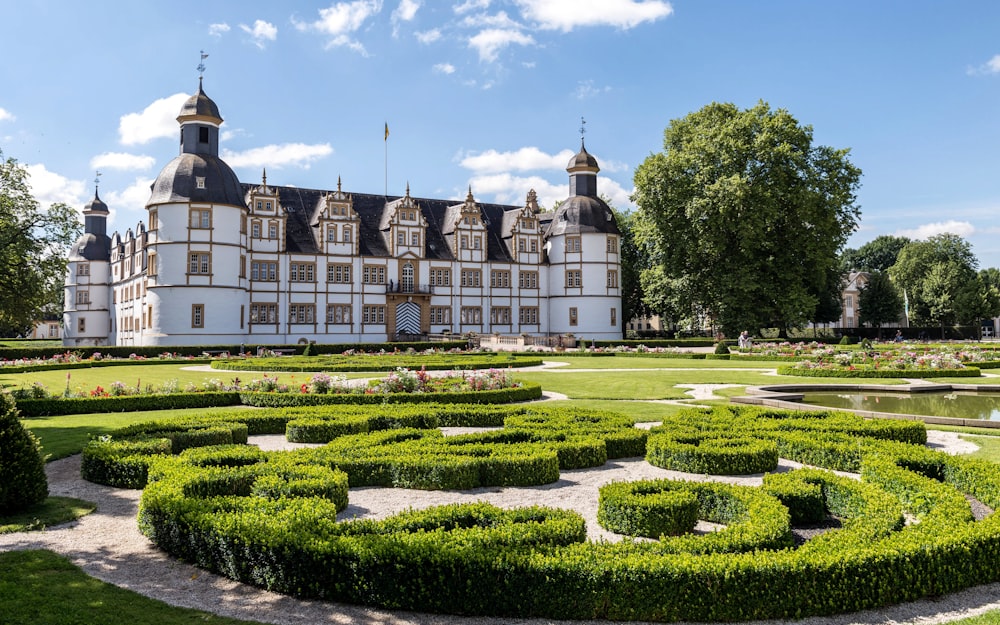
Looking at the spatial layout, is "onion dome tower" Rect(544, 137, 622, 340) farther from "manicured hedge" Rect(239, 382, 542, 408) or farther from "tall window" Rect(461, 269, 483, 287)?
"manicured hedge" Rect(239, 382, 542, 408)

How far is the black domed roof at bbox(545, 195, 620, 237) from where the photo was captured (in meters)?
57.9

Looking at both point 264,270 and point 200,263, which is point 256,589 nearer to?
point 200,263

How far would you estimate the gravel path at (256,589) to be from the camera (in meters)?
5.33

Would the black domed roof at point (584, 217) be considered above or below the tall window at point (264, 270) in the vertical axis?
above

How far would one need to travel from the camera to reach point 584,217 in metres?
57.9

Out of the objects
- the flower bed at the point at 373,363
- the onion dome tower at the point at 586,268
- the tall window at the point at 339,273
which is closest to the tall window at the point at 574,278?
the onion dome tower at the point at 586,268

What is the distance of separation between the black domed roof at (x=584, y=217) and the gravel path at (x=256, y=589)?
48435 millimetres

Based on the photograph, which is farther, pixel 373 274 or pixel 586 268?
pixel 586 268

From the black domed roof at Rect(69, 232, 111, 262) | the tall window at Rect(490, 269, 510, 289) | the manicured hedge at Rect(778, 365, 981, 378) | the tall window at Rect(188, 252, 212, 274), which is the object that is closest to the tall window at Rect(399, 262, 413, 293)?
the tall window at Rect(490, 269, 510, 289)

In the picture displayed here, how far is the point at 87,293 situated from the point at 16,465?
2736 inches

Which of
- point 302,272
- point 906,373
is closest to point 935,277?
point 906,373

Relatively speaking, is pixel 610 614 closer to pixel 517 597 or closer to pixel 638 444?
pixel 517 597

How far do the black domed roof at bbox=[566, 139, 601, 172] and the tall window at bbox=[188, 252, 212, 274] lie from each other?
96.5 ft

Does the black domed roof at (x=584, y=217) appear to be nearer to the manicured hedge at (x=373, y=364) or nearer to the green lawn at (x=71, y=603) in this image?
the manicured hedge at (x=373, y=364)
